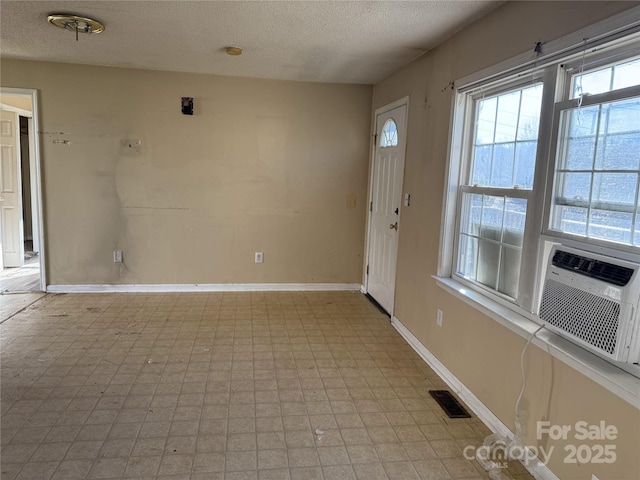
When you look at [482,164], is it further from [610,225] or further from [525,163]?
[610,225]

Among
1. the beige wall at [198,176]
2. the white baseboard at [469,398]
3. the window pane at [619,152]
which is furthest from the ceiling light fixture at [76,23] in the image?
the white baseboard at [469,398]

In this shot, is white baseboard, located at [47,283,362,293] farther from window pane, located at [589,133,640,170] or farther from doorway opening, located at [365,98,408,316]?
window pane, located at [589,133,640,170]

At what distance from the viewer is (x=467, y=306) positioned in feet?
8.43

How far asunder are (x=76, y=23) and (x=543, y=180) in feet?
10.4

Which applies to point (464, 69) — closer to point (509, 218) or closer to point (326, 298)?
point (509, 218)

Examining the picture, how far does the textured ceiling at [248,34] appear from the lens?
255 cm

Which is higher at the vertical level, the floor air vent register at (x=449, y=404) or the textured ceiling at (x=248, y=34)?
the textured ceiling at (x=248, y=34)

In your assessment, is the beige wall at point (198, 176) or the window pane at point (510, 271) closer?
the window pane at point (510, 271)

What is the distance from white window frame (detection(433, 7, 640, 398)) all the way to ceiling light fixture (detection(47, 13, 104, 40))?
2552 millimetres

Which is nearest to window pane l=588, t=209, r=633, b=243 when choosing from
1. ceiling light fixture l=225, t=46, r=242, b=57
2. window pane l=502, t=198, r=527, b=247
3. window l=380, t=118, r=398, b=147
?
window pane l=502, t=198, r=527, b=247

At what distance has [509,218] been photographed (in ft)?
7.65

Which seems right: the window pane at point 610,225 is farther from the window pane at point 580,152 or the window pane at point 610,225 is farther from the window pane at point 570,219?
the window pane at point 580,152

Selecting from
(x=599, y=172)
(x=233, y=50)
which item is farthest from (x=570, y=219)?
(x=233, y=50)

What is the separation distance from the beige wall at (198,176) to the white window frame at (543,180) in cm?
206
